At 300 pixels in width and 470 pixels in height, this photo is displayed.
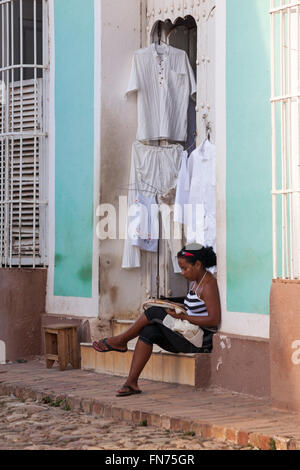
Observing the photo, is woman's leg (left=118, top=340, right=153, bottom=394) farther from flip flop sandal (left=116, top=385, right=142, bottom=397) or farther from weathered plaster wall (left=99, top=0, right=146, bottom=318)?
weathered plaster wall (left=99, top=0, right=146, bottom=318)

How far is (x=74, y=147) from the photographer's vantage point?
9508 millimetres

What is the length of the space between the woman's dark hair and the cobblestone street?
1625 mm

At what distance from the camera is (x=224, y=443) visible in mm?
5629

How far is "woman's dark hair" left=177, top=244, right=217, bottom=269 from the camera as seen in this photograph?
24.5 feet

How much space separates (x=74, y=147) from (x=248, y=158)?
2.91 meters

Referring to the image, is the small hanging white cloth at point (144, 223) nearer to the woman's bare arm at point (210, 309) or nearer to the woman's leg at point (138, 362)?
the woman's bare arm at point (210, 309)

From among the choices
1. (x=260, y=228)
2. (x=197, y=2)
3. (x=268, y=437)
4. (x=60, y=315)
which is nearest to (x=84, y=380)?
(x=60, y=315)

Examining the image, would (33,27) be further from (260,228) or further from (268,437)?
(268,437)

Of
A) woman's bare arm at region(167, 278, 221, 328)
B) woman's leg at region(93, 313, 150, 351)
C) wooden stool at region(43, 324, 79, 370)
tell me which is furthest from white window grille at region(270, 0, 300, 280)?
wooden stool at region(43, 324, 79, 370)

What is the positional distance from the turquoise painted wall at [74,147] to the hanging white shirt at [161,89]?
529mm

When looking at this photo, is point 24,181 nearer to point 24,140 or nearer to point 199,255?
point 24,140

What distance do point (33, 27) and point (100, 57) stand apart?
1.42 m

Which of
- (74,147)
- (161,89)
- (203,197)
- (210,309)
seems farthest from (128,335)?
(161,89)

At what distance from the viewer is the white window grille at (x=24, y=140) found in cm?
995
